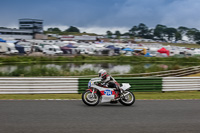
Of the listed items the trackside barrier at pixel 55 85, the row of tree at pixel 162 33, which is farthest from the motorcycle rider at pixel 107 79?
the row of tree at pixel 162 33

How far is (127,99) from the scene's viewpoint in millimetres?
10867

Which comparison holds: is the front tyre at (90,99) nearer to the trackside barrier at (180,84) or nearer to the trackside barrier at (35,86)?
the trackside barrier at (35,86)

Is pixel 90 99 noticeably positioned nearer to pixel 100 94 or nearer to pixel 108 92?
pixel 100 94

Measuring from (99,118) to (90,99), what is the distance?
2162mm

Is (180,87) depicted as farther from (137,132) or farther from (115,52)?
(115,52)

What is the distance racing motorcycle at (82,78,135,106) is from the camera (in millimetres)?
10438

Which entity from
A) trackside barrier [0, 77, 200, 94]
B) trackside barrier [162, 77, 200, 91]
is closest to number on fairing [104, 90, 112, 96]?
trackside barrier [0, 77, 200, 94]

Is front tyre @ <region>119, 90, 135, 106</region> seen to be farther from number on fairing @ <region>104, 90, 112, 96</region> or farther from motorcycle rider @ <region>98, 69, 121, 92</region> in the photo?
number on fairing @ <region>104, 90, 112, 96</region>

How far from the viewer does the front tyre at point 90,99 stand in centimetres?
1044

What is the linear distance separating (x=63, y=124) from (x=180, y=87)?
34.5ft

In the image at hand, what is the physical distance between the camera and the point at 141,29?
166625 millimetres

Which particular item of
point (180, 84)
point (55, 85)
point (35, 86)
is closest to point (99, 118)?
point (55, 85)

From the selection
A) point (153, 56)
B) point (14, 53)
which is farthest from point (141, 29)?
point (14, 53)

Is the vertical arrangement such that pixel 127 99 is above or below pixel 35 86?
below
